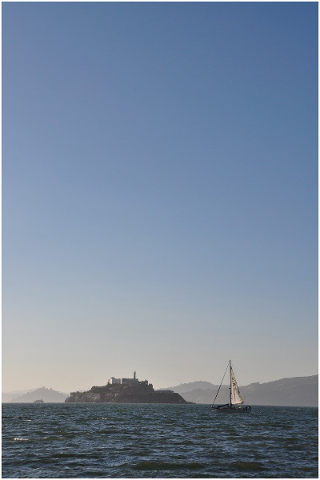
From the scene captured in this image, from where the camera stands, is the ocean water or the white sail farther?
the white sail

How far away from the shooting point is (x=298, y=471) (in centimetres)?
3922

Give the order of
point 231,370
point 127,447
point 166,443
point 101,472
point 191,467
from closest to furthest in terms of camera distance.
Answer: point 101,472 → point 191,467 → point 127,447 → point 166,443 → point 231,370

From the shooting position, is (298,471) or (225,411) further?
(225,411)

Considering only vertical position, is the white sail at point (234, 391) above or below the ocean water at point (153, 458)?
below

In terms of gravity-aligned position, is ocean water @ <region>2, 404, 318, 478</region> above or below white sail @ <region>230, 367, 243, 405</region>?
above

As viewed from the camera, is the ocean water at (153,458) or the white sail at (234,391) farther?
the white sail at (234,391)

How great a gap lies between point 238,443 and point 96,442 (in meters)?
17.4

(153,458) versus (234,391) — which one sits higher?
(153,458)

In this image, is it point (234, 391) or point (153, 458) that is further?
point (234, 391)

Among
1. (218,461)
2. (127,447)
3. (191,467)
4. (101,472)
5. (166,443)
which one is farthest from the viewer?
(166,443)

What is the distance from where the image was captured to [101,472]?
36.9 metres

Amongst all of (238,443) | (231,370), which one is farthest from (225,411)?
(238,443)

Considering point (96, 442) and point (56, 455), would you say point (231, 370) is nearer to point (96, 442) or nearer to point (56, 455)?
point (96, 442)

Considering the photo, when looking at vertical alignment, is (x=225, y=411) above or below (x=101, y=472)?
below
